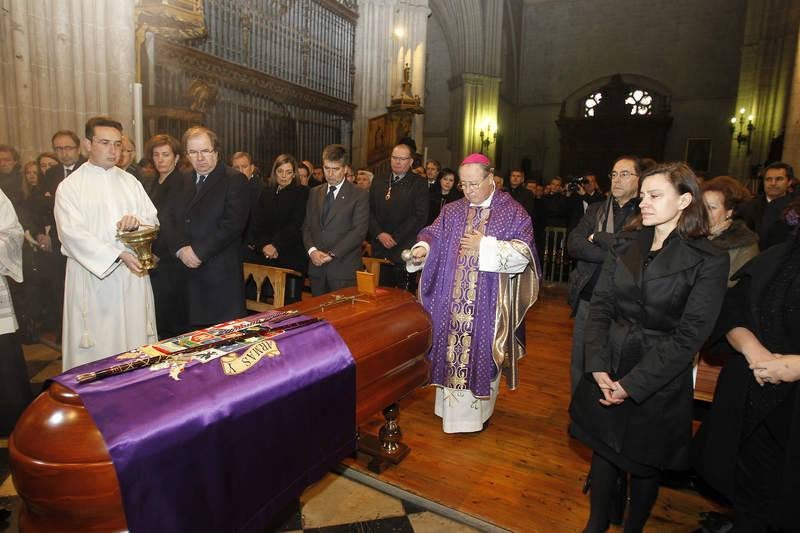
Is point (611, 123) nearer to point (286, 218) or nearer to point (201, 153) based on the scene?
point (286, 218)

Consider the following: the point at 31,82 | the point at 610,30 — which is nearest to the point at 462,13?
the point at 610,30

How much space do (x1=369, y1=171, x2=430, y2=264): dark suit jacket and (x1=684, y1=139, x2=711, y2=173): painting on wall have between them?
13639 millimetres

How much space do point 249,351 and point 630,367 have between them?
4.70 feet

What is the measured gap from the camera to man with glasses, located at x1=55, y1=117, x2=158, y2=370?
2.83 metres

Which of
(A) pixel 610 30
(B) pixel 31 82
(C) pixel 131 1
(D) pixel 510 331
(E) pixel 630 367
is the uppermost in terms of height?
(A) pixel 610 30

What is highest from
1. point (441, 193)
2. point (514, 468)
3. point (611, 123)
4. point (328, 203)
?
point (611, 123)

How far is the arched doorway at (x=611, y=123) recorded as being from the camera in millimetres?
15859

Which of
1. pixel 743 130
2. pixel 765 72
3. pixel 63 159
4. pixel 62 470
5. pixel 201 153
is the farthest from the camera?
pixel 743 130

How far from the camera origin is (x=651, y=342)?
1.91 meters

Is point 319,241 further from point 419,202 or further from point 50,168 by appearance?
point 50,168

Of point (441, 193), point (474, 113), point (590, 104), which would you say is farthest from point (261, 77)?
point (590, 104)

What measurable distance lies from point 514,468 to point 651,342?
140 centimetres

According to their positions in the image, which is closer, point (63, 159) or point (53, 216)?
point (63, 159)

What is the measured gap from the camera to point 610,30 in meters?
16.0
